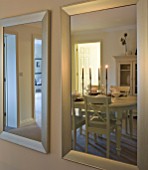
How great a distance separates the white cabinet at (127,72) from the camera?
170 cm

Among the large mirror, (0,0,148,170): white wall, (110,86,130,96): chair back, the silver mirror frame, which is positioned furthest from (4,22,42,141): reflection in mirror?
(110,86,130,96): chair back

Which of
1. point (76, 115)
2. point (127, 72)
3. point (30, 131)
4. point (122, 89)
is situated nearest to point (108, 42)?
point (127, 72)

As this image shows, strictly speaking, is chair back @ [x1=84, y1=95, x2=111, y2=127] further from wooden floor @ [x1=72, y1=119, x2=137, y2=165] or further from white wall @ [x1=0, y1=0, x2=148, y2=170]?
white wall @ [x1=0, y1=0, x2=148, y2=170]

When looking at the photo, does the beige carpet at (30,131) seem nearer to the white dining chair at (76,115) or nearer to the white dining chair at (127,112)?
the white dining chair at (76,115)

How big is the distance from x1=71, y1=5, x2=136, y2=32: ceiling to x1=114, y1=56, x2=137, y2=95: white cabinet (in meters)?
0.27

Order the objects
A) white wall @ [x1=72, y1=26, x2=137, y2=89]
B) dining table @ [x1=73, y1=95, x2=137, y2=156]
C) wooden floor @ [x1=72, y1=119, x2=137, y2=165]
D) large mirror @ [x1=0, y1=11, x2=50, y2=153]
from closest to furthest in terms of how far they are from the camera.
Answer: wooden floor @ [x1=72, y1=119, x2=137, y2=165]
dining table @ [x1=73, y1=95, x2=137, y2=156]
white wall @ [x1=72, y1=26, x2=137, y2=89]
large mirror @ [x1=0, y1=11, x2=50, y2=153]

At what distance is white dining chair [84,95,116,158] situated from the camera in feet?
6.12

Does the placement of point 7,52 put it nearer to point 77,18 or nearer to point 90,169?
point 77,18

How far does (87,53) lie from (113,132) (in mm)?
700

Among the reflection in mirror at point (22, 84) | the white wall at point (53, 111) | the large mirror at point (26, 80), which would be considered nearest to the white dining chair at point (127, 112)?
the white wall at point (53, 111)

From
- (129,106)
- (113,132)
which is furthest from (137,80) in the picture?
(113,132)

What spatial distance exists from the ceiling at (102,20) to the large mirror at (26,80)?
0.29 meters

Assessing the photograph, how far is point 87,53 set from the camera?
196 cm

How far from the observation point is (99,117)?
192cm
